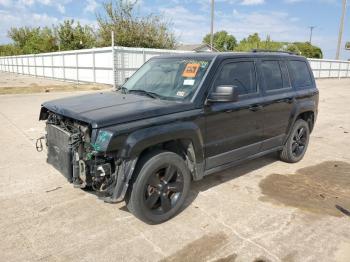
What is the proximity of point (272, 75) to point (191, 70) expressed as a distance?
62.5 inches

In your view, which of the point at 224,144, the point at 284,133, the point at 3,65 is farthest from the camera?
the point at 3,65

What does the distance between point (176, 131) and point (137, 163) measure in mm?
558

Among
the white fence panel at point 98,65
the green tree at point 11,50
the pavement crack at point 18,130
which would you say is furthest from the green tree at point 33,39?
the pavement crack at point 18,130

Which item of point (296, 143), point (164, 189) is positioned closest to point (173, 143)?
point (164, 189)

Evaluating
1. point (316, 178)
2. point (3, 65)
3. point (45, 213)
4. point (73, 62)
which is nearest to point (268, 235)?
point (316, 178)

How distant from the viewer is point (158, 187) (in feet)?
11.8

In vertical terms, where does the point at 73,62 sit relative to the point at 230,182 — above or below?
above

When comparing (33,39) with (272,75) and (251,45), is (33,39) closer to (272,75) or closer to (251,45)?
(251,45)

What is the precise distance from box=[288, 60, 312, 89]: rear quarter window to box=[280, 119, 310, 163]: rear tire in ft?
2.21

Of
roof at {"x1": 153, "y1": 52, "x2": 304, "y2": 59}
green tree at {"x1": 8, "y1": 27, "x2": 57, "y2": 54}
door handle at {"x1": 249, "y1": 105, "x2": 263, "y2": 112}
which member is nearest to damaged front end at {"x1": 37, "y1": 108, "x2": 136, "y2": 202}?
roof at {"x1": 153, "y1": 52, "x2": 304, "y2": 59}

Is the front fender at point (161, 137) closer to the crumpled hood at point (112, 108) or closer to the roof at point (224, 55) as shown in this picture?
the crumpled hood at point (112, 108)

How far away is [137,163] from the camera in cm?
340

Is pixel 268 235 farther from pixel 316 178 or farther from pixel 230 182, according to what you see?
pixel 316 178

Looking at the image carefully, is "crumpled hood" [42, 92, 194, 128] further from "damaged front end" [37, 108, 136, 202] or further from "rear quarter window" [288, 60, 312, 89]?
"rear quarter window" [288, 60, 312, 89]
